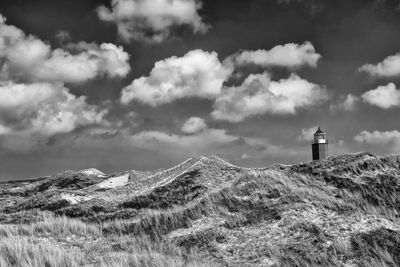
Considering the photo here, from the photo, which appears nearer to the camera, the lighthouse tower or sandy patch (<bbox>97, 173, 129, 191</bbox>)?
sandy patch (<bbox>97, 173, 129, 191</bbox>)

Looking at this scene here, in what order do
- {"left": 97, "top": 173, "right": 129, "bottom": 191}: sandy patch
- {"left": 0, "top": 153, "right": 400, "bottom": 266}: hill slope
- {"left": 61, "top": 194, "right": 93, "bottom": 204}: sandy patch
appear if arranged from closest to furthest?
{"left": 0, "top": 153, "right": 400, "bottom": 266}: hill slope → {"left": 61, "top": 194, "right": 93, "bottom": 204}: sandy patch → {"left": 97, "top": 173, "right": 129, "bottom": 191}: sandy patch

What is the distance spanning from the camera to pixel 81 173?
69.2ft

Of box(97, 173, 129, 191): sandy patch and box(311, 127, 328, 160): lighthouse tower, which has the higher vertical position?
box(311, 127, 328, 160): lighthouse tower

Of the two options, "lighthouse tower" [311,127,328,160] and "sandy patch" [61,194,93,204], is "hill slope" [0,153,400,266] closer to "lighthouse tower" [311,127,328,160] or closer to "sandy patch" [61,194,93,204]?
"sandy patch" [61,194,93,204]

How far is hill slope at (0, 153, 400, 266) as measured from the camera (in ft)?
27.6

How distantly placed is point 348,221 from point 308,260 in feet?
5.32

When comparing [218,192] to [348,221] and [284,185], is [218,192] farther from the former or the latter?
[348,221]

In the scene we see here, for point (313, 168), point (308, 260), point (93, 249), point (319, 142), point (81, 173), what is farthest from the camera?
point (319, 142)

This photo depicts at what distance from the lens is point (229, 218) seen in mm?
10484

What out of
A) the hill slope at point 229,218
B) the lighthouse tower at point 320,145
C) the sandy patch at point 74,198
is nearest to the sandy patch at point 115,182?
the hill slope at point 229,218

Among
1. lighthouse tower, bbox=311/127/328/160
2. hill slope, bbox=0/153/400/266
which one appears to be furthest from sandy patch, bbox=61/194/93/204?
lighthouse tower, bbox=311/127/328/160

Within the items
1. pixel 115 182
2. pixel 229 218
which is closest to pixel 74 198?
pixel 115 182

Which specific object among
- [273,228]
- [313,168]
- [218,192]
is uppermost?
[313,168]

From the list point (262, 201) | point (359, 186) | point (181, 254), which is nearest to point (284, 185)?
point (262, 201)
